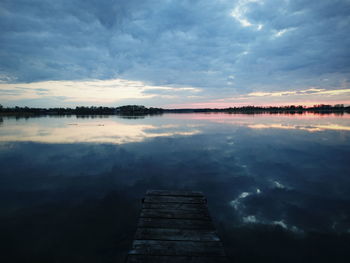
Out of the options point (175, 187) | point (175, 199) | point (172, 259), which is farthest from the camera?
point (175, 187)

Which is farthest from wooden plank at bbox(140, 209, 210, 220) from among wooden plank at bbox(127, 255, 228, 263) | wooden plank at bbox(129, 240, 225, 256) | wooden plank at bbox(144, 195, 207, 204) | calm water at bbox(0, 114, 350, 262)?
wooden plank at bbox(127, 255, 228, 263)

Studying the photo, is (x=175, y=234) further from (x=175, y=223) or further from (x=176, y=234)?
(x=175, y=223)

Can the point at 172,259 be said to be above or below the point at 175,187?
above

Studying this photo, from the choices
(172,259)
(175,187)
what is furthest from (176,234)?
(175,187)

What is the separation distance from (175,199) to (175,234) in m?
2.30

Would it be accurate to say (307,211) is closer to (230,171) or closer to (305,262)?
(305,262)

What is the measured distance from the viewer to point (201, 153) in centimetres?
1980

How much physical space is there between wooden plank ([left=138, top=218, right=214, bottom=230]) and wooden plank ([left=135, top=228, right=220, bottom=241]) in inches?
8.3

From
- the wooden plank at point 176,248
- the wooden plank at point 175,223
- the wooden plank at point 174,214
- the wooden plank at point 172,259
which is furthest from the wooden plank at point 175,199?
the wooden plank at point 172,259

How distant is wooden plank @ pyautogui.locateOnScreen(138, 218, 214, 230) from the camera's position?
5961 millimetres

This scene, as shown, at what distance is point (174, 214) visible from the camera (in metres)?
6.68

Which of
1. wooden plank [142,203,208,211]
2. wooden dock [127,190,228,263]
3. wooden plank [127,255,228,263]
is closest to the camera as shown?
wooden plank [127,255,228,263]

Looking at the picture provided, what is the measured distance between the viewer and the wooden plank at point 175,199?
762 centimetres

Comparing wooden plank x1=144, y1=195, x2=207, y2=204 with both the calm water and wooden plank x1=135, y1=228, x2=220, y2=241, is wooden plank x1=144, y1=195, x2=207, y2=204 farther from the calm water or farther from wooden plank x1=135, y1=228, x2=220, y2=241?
wooden plank x1=135, y1=228, x2=220, y2=241
